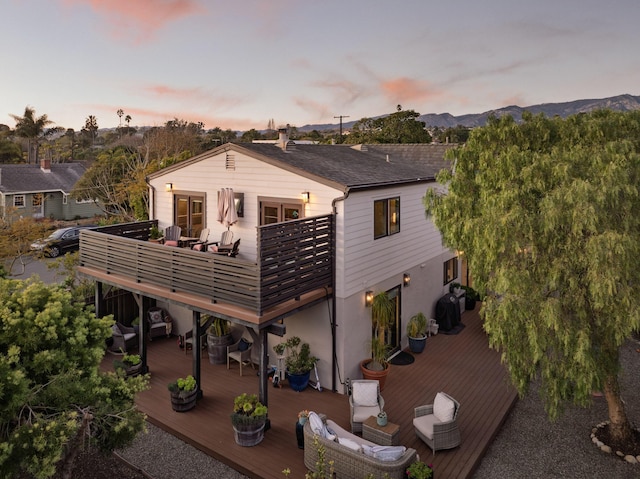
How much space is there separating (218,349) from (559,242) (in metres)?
9.48

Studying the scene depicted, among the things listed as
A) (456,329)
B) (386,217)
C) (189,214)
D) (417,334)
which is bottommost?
(456,329)

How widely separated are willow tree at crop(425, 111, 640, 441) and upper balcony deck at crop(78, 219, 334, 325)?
3.45 metres

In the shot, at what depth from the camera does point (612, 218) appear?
662 cm

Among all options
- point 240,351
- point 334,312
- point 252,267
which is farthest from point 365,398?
point 240,351

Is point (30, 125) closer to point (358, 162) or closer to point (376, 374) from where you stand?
point (358, 162)

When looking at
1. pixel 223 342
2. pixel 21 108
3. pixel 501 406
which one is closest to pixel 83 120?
pixel 21 108

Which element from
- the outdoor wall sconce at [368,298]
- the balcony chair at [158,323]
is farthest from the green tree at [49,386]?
the balcony chair at [158,323]

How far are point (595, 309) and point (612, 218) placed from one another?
1.59 meters

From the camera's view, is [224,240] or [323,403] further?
[224,240]

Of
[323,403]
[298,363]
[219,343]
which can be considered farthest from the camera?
[219,343]

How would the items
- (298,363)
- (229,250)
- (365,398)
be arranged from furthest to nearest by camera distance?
(229,250)
(298,363)
(365,398)

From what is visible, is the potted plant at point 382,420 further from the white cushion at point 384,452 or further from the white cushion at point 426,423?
the white cushion at point 384,452

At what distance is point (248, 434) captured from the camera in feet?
27.8

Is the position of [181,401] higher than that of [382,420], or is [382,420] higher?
[382,420]
